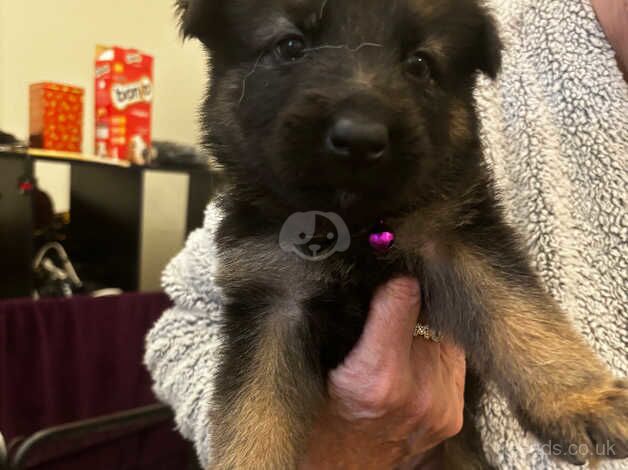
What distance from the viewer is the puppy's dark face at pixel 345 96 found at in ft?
2.87

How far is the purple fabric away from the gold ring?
1325mm

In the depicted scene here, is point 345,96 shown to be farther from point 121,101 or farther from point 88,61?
point 88,61

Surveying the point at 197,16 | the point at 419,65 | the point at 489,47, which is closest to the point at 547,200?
the point at 489,47

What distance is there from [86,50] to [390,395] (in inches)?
111

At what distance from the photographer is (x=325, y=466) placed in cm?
130

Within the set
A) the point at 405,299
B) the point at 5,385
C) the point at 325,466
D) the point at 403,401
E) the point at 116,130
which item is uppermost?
the point at 116,130

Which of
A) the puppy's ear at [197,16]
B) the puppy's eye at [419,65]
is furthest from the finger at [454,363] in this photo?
the puppy's ear at [197,16]

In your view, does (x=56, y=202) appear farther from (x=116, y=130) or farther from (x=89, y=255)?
(x=116, y=130)

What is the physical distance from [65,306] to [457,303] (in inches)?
59.4

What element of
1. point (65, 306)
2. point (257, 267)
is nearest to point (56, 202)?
point (65, 306)

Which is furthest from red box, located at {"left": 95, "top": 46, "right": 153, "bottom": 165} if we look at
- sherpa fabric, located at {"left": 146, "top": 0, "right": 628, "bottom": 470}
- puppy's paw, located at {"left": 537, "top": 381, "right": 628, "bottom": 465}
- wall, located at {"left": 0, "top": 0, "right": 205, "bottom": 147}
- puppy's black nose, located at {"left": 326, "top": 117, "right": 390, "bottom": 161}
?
puppy's paw, located at {"left": 537, "top": 381, "right": 628, "bottom": 465}

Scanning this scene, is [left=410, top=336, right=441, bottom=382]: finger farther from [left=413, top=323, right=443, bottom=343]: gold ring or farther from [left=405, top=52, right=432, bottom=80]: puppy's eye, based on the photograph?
[left=405, top=52, right=432, bottom=80]: puppy's eye

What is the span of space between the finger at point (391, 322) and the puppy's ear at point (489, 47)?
0.46 m

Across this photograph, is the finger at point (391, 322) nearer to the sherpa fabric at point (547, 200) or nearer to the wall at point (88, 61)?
the sherpa fabric at point (547, 200)
